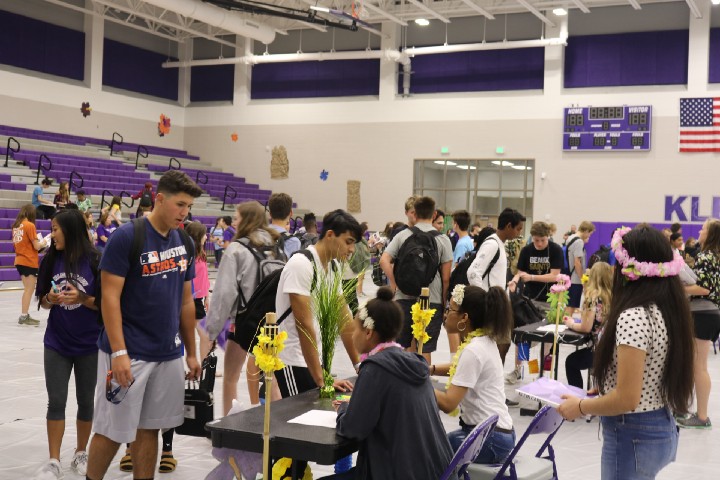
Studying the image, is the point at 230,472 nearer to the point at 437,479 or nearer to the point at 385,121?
the point at 437,479

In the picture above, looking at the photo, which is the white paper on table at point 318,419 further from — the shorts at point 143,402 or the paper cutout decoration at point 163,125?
the paper cutout decoration at point 163,125

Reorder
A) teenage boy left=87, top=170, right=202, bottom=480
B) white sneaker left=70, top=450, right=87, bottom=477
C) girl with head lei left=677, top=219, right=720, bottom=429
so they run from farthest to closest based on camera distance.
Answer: girl with head lei left=677, top=219, right=720, bottom=429 < white sneaker left=70, top=450, right=87, bottom=477 < teenage boy left=87, top=170, right=202, bottom=480

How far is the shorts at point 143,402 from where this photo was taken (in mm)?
3275

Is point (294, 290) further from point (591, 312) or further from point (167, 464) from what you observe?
point (591, 312)

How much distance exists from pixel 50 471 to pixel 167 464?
2.07 ft

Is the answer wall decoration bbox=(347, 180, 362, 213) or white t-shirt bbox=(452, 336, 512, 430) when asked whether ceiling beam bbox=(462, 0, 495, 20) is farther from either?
white t-shirt bbox=(452, 336, 512, 430)

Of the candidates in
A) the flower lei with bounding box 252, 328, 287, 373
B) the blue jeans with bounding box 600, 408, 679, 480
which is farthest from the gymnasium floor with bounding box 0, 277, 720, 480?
the blue jeans with bounding box 600, 408, 679, 480

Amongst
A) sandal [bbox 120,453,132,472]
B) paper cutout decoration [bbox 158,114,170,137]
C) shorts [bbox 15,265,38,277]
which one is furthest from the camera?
paper cutout decoration [bbox 158,114,170,137]

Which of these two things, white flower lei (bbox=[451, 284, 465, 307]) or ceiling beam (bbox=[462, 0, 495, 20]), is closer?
white flower lei (bbox=[451, 284, 465, 307])

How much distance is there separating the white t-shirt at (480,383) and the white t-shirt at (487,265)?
2556 mm

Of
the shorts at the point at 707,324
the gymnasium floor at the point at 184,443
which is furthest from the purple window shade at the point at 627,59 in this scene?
the shorts at the point at 707,324

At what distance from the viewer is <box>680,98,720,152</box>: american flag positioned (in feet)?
64.5

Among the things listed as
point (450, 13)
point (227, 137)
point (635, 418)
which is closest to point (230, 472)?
point (635, 418)

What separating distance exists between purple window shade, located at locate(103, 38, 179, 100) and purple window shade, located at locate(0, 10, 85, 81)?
3.40 feet
